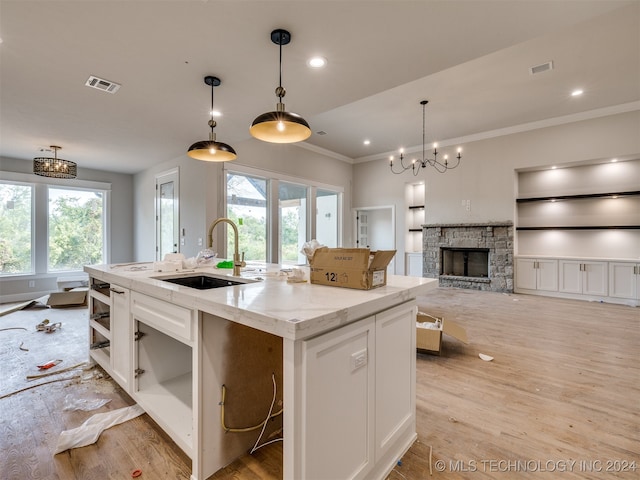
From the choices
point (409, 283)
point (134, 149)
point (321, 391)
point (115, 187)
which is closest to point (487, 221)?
point (409, 283)

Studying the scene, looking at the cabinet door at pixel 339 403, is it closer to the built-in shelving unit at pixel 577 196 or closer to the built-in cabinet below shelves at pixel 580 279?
the built-in cabinet below shelves at pixel 580 279

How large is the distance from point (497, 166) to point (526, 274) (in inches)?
88.5

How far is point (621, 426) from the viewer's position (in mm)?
1837

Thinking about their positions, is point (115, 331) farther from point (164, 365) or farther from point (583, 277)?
point (583, 277)

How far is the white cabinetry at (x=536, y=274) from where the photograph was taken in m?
5.66

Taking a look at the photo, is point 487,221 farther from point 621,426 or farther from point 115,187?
point 115,187

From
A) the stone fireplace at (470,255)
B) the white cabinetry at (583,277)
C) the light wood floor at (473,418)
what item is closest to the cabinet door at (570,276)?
the white cabinetry at (583,277)

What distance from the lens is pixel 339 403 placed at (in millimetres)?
1183

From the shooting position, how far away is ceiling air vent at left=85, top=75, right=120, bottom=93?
2.78 m

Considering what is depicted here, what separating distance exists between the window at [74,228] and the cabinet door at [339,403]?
7.32 metres

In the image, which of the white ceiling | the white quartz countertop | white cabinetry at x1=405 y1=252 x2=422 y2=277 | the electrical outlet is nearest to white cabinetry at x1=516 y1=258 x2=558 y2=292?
white cabinetry at x1=405 y1=252 x2=422 y2=277

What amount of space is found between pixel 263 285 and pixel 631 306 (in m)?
6.31

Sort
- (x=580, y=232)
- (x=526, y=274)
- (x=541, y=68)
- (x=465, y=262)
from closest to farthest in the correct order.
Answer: (x=541, y=68) → (x=580, y=232) → (x=526, y=274) → (x=465, y=262)

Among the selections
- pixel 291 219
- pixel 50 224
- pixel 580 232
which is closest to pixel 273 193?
pixel 291 219
